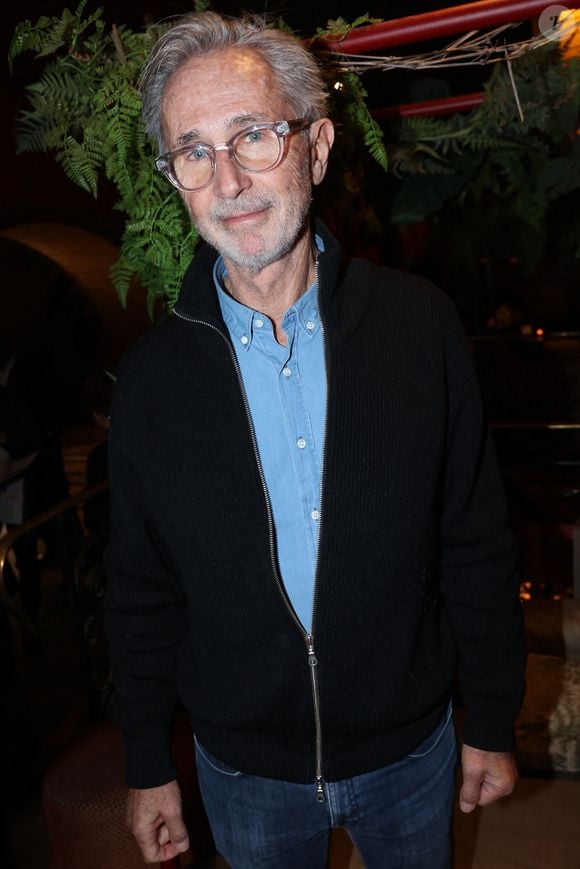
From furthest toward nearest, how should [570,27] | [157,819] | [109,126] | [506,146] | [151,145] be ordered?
[506,146] → [570,27] → [151,145] → [109,126] → [157,819]

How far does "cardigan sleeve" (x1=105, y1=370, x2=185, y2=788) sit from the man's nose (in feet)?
1.35

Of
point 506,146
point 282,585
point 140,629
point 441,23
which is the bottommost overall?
point 140,629

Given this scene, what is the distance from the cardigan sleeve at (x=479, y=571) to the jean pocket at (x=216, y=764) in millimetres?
456

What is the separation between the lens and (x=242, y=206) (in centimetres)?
139

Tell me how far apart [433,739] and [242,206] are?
105cm

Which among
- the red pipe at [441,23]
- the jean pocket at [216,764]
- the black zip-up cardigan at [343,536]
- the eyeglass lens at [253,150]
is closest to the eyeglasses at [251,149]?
the eyeglass lens at [253,150]

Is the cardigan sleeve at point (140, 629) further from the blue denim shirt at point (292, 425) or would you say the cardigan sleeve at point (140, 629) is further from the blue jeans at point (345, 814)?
the blue denim shirt at point (292, 425)

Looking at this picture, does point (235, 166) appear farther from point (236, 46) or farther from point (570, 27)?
point (570, 27)

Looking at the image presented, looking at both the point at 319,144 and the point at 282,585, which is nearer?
the point at 282,585

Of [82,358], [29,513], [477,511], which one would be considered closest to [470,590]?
[477,511]

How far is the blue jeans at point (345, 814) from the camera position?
1485 millimetres

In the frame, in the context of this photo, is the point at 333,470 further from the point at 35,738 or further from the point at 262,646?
the point at 35,738

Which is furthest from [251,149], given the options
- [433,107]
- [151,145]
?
[433,107]

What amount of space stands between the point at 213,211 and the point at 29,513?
3.62m
